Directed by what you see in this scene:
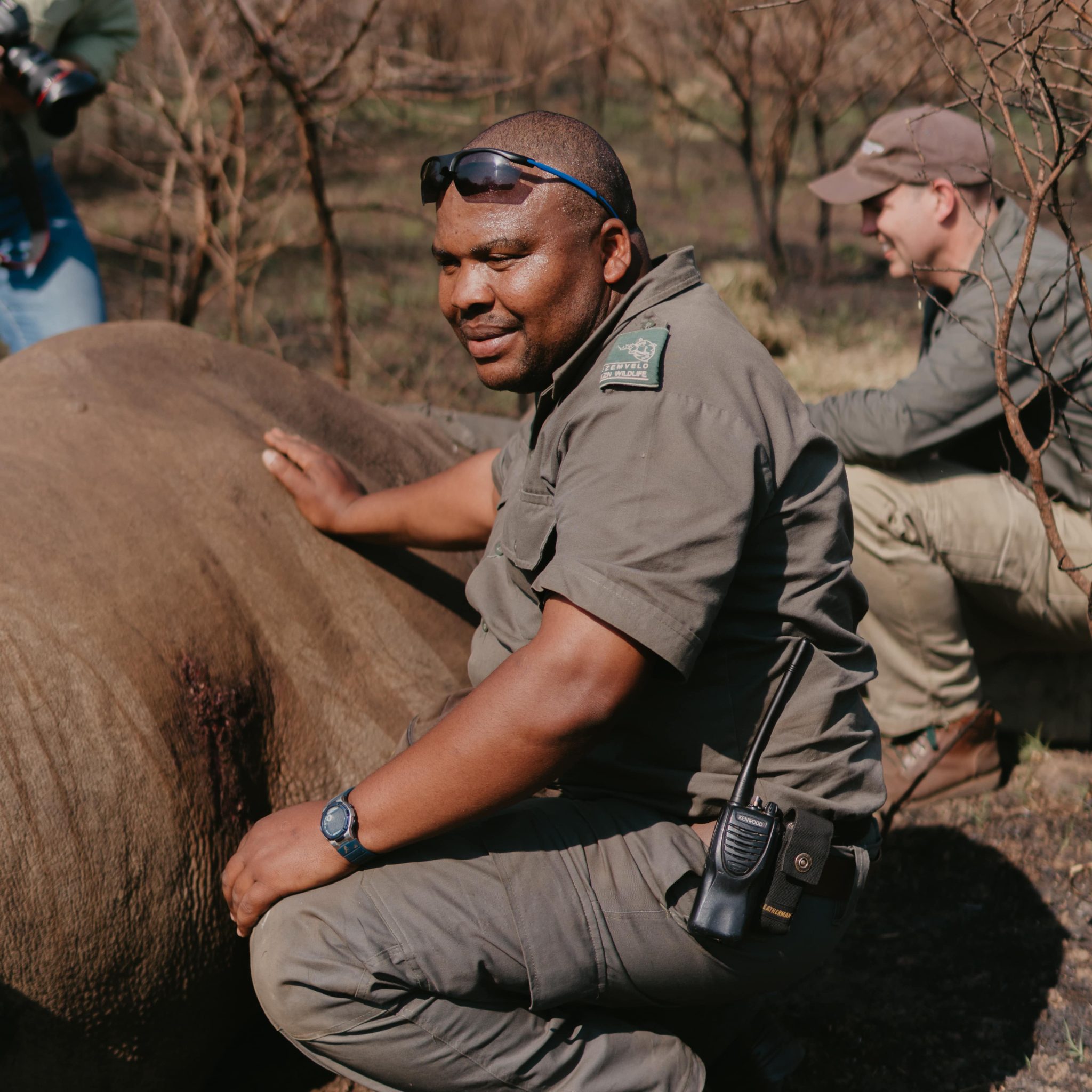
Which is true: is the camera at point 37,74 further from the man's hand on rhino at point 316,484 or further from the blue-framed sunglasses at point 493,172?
the blue-framed sunglasses at point 493,172

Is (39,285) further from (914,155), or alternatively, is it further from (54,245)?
(914,155)

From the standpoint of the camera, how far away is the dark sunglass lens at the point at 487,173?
1.99m

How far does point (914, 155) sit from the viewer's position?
12.1ft

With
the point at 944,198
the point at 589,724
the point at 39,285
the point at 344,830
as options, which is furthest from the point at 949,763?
the point at 39,285

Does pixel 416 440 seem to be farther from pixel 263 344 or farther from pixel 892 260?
pixel 263 344

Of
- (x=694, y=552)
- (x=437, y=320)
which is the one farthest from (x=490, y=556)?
(x=437, y=320)

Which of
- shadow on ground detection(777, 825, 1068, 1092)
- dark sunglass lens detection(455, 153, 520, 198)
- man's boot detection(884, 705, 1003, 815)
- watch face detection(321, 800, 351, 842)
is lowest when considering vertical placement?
man's boot detection(884, 705, 1003, 815)

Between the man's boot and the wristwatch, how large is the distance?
1947 millimetres

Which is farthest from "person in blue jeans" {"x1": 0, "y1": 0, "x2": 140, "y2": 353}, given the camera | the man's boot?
the man's boot

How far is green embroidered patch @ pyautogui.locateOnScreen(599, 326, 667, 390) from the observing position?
186cm

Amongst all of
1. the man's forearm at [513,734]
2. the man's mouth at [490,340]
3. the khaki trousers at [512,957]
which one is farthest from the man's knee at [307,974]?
the man's mouth at [490,340]

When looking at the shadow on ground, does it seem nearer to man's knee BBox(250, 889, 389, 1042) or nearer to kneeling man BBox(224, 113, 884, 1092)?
kneeling man BBox(224, 113, 884, 1092)

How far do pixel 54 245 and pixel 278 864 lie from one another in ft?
8.38

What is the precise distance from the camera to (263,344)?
8.30 metres
